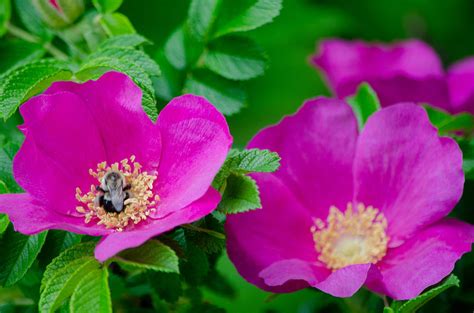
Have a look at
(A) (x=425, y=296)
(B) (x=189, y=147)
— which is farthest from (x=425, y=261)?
(B) (x=189, y=147)

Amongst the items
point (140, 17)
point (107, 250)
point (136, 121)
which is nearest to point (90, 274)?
point (107, 250)

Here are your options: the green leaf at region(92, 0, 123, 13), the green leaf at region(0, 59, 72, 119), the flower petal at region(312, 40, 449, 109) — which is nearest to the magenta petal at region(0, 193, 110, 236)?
the green leaf at region(0, 59, 72, 119)

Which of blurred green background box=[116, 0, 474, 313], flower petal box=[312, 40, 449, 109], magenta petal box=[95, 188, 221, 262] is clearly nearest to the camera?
magenta petal box=[95, 188, 221, 262]

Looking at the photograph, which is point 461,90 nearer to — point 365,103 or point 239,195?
point 365,103

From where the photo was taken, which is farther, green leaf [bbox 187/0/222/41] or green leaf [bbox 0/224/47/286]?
green leaf [bbox 187/0/222/41]

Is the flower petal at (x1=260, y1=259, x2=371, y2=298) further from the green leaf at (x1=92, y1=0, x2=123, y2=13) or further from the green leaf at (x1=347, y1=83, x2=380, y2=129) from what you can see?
the green leaf at (x1=92, y1=0, x2=123, y2=13)

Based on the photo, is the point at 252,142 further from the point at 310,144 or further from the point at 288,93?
the point at 288,93
